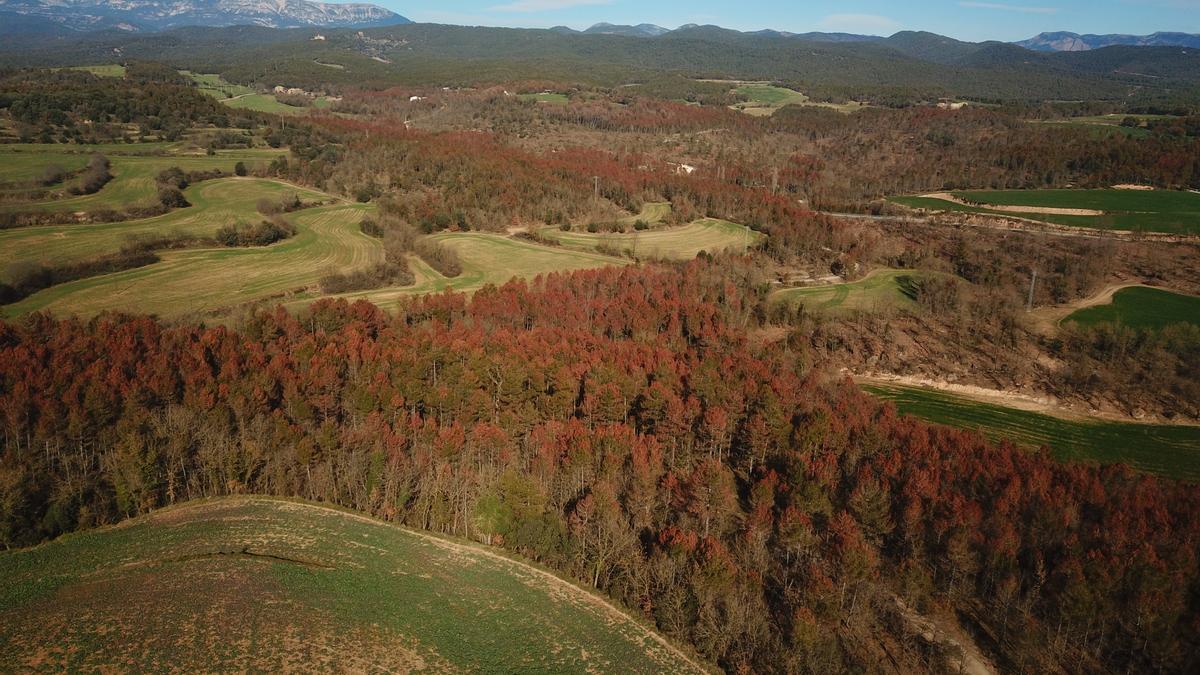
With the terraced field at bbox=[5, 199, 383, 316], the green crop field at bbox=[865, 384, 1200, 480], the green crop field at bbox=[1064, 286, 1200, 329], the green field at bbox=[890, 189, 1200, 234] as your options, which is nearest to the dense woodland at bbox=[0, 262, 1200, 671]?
the terraced field at bbox=[5, 199, 383, 316]

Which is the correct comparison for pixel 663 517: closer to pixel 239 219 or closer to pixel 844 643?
pixel 844 643

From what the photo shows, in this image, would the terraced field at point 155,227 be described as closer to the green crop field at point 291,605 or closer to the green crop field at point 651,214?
the green crop field at point 291,605

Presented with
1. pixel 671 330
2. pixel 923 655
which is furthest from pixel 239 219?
pixel 923 655

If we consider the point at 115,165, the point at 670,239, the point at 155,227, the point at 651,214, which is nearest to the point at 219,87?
the point at 115,165

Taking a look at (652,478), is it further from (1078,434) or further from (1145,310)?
(1145,310)

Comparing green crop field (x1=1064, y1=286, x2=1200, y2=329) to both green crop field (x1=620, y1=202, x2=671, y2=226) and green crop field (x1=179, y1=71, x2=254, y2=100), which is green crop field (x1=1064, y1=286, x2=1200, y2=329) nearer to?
green crop field (x1=620, y1=202, x2=671, y2=226)
